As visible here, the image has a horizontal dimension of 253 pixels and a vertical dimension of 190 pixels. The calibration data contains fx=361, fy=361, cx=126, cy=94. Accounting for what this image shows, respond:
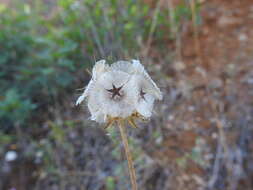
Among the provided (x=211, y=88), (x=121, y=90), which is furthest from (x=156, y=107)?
(x=121, y=90)

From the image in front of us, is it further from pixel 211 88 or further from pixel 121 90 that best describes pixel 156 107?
pixel 121 90

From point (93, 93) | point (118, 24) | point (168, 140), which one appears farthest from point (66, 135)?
point (93, 93)

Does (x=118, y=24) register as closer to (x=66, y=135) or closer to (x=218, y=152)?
(x=66, y=135)

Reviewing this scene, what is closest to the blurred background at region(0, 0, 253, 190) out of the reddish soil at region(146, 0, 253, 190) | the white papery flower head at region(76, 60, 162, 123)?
the reddish soil at region(146, 0, 253, 190)

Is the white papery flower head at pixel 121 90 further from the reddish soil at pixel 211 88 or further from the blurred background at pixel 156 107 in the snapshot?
the reddish soil at pixel 211 88

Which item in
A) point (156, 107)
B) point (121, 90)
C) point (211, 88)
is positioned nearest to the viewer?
point (121, 90)

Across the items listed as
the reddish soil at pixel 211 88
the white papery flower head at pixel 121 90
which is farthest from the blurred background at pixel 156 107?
the white papery flower head at pixel 121 90
